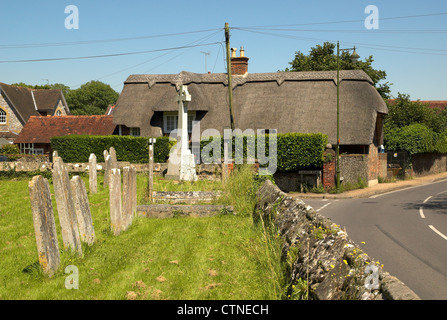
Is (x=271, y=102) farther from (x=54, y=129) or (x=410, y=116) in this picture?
(x=54, y=129)

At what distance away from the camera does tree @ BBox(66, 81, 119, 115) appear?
9638 cm

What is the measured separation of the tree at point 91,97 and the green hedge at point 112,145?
217 feet

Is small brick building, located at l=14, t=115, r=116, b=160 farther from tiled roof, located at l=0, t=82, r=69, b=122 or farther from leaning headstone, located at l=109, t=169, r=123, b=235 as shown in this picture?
leaning headstone, located at l=109, t=169, r=123, b=235

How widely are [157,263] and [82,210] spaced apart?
195cm

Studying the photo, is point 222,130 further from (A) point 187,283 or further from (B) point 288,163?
(A) point 187,283

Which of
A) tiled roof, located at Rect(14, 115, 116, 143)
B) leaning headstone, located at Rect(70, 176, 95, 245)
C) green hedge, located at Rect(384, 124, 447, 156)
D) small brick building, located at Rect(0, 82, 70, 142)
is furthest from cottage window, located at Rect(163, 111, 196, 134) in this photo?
leaning headstone, located at Rect(70, 176, 95, 245)

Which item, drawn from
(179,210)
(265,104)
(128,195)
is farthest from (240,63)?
(128,195)

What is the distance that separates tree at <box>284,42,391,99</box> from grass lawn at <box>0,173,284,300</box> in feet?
134

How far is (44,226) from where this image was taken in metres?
6.68

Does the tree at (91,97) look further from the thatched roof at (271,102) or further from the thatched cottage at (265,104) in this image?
the thatched roof at (271,102)

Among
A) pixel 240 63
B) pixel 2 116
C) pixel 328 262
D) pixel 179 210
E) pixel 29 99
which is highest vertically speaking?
pixel 240 63

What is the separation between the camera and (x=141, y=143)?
2998 centimetres

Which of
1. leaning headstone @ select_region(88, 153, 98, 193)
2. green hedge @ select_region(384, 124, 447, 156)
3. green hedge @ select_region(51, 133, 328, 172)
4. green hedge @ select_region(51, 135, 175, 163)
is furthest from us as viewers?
green hedge @ select_region(384, 124, 447, 156)

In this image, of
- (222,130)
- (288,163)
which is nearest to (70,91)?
(222,130)
